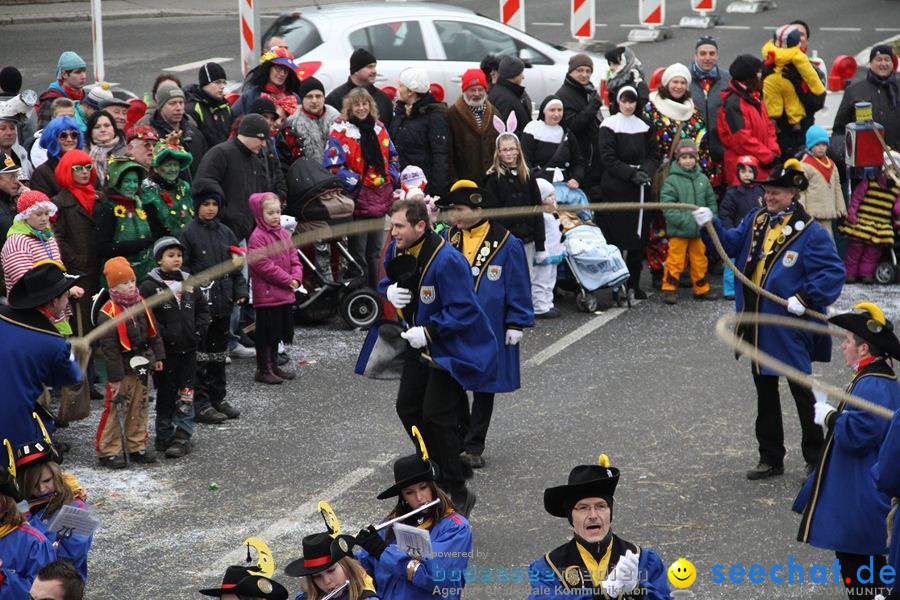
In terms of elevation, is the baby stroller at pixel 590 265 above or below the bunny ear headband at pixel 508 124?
below

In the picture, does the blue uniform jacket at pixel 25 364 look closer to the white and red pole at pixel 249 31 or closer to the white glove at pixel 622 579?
the white glove at pixel 622 579

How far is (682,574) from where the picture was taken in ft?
24.4

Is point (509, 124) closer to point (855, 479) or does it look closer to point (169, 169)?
point (169, 169)

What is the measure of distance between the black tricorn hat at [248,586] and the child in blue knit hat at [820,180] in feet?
30.5

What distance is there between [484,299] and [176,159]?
2.77m

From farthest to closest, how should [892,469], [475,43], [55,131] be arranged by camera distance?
[475,43], [55,131], [892,469]

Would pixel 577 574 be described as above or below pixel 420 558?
above

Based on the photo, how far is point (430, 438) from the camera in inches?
348

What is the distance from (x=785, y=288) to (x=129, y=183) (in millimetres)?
4817

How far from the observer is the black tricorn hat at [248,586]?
5770 millimetres

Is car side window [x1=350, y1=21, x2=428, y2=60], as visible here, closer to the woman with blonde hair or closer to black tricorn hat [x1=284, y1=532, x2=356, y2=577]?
the woman with blonde hair

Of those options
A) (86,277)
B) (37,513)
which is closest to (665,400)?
(86,277)

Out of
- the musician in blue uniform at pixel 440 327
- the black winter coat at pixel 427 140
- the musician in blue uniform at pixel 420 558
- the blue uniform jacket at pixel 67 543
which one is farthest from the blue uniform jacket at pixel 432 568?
the black winter coat at pixel 427 140

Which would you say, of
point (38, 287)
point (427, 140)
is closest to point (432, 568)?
point (38, 287)
